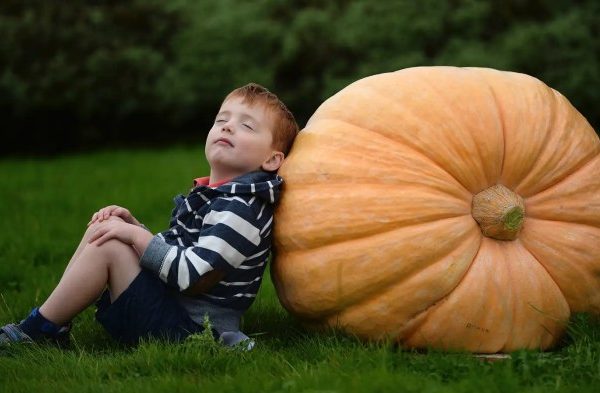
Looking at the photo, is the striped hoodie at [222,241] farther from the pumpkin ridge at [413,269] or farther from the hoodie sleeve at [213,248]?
the pumpkin ridge at [413,269]

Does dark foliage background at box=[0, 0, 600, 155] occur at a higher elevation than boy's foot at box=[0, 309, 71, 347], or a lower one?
higher

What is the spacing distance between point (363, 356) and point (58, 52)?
816 centimetres

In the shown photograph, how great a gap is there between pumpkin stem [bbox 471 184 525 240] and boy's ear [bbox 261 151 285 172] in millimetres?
727

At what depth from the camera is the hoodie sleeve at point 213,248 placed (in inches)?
111

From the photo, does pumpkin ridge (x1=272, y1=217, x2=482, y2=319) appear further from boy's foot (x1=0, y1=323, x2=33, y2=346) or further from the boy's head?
boy's foot (x1=0, y1=323, x2=33, y2=346)

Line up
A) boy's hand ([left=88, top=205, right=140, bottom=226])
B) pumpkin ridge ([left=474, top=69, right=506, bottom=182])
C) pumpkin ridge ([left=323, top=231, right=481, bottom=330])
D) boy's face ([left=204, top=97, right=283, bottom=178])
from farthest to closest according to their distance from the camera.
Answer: boy's hand ([left=88, top=205, right=140, bottom=226]) < boy's face ([left=204, top=97, right=283, bottom=178]) < pumpkin ridge ([left=474, top=69, right=506, bottom=182]) < pumpkin ridge ([left=323, top=231, right=481, bottom=330])

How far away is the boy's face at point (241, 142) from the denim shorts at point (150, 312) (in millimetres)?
489

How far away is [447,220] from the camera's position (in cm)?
280

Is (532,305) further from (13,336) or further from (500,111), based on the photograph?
(13,336)

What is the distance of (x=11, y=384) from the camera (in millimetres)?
2539

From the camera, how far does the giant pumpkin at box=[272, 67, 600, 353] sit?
2789 mm

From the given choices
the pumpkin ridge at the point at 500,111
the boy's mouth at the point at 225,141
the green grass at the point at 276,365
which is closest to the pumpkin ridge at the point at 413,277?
the green grass at the point at 276,365

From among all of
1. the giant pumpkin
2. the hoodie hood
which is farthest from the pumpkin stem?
the hoodie hood

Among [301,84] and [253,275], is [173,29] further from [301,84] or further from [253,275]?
[253,275]
